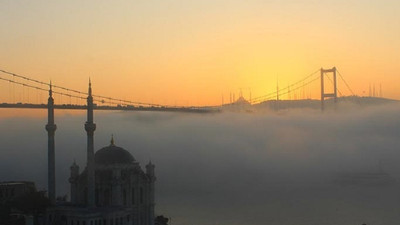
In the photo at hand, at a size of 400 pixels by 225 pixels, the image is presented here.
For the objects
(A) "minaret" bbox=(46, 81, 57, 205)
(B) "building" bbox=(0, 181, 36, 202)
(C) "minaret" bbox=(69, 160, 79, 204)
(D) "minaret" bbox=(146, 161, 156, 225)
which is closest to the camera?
(C) "minaret" bbox=(69, 160, 79, 204)

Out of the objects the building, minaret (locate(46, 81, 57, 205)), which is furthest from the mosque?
the building

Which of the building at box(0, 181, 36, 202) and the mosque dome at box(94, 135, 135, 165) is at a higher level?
the mosque dome at box(94, 135, 135, 165)

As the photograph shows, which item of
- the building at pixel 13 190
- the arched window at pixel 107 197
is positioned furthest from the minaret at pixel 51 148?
the arched window at pixel 107 197

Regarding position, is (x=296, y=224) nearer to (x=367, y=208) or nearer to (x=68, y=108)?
(x=367, y=208)

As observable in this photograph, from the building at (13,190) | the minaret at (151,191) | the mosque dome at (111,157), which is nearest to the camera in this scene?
the mosque dome at (111,157)

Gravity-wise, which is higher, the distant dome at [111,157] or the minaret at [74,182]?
the distant dome at [111,157]

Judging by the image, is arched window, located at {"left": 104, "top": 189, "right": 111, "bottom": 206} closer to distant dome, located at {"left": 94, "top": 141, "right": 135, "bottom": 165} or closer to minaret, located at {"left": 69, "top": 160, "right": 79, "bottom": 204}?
distant dome, located at {"left": 94, "top": 141, "right": 135, "bottom": 165}

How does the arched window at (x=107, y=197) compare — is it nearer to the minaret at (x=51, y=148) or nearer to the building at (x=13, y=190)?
the minaret at (x=51, y=148)

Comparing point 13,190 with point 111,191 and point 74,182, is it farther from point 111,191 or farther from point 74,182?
point 111,191

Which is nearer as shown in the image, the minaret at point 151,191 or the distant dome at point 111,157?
the distant dome at point 111,157

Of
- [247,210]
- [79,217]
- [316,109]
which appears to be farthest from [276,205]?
[316,109]
